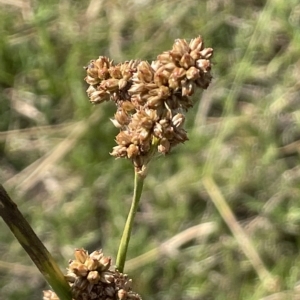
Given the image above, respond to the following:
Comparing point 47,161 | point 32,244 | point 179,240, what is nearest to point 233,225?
point 179,240

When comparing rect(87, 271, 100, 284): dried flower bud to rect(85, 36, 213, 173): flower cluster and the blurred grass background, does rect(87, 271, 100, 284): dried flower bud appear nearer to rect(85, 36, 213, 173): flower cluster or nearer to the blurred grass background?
rect(85, 36, 213, 173): flower cluster

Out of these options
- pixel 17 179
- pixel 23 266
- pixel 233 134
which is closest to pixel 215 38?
pixel 233 134

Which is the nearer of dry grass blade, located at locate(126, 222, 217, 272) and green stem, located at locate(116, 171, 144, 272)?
green stem, located at locate(116, 171, 144, 272)

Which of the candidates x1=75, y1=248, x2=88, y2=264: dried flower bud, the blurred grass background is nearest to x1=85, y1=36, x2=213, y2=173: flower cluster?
x1=75, y1=248, x2=88, y2=264: dried flower bud

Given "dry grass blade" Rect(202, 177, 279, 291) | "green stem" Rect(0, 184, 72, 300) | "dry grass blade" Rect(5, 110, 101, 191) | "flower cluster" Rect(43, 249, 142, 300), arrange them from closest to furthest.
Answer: "green stem" Rect(0, 184, 72, 300)
"flower cluster" Rect(43, 249, 142, 300)
"dry grass blade" Rect(202, 177, 279, 291)
"dry grass blade" Rect(5, 110, 101, 191)

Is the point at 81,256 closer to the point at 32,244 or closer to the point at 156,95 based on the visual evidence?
the point at 32,244

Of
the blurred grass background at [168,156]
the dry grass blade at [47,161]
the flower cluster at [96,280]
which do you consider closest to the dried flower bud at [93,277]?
the flower cluster at [96,280]
